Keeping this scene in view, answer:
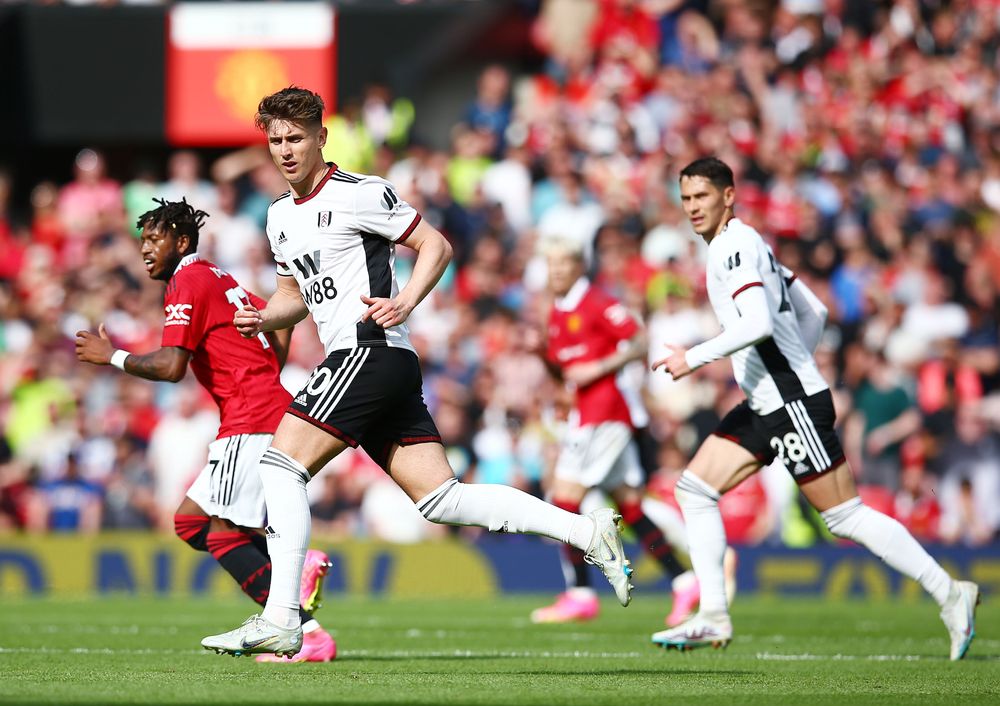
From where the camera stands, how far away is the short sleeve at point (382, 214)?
24.2 feet

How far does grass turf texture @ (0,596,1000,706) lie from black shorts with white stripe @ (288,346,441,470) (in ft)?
3.82

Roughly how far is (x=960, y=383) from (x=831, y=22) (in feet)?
21.0

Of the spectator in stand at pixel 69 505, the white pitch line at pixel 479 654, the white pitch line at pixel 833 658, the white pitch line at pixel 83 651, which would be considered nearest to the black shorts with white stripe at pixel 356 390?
the white pitch line at pixel 479 654

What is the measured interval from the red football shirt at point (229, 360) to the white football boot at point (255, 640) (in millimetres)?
1578

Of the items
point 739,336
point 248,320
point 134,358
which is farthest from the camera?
point 739,336

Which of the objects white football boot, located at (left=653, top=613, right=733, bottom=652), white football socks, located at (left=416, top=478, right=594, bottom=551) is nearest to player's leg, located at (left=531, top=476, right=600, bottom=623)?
white football boot, located at (left=653, top=613, right=733, bottom=652)

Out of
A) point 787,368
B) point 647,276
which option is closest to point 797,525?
point 647,276

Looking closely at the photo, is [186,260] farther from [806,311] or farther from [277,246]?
[806,311]

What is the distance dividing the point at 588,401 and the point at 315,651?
426cm

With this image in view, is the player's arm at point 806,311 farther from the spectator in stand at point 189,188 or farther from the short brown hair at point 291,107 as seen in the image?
the spectator in stand at point 189,188

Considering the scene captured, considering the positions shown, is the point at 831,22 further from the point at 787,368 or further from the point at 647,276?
the point at 787,368

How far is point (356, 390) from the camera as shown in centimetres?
721

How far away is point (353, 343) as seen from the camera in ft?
24.0

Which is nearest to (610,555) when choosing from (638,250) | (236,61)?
(638,250)
